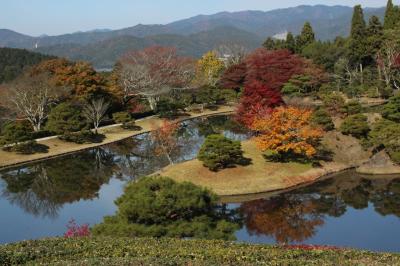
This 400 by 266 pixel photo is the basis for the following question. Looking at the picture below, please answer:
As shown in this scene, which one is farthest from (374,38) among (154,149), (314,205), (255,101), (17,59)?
(17,59)

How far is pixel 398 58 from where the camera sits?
54.3 metres

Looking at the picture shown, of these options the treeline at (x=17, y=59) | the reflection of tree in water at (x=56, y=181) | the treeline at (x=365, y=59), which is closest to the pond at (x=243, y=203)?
the reflection of tree in water at (x=56, y=181)

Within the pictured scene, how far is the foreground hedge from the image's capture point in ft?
33.8

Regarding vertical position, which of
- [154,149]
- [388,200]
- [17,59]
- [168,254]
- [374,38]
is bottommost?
[154,149]

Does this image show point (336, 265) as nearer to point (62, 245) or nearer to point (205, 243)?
point (205, 243)

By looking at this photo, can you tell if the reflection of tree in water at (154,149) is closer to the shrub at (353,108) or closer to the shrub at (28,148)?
the shrub at (28,148)

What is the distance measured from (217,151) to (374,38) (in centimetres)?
3631

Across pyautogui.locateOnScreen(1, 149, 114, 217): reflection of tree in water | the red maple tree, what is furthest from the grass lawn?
the red maple tree

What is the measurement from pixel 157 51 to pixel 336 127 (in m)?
36.6

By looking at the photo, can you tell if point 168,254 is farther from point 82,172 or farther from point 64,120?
point 64,120

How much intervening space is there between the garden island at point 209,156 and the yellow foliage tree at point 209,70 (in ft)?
2.42

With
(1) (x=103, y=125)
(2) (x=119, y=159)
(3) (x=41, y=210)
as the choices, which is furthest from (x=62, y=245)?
(1) (x=103, y=125)

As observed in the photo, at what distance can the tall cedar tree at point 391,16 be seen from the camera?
6156 cm

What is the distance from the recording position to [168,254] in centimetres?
1128
